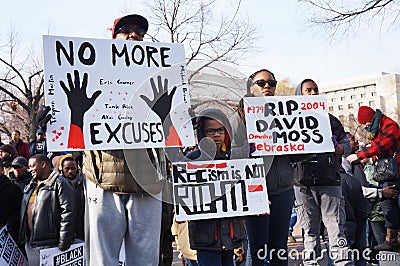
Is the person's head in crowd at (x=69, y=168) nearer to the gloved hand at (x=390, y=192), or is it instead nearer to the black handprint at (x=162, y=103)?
the black handprint at (x=162, y=103)

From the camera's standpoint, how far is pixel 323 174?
15.1 feet

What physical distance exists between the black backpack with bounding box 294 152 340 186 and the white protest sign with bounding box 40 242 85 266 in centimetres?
226

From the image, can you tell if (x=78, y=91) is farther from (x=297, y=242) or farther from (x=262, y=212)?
(x=297, y=242)

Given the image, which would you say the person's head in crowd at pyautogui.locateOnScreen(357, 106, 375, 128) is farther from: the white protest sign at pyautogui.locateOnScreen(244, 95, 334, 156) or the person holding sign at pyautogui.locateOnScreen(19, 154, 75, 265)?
the person holding sign at pyautogui.locateOnScreen(19, 154, 75, 265)

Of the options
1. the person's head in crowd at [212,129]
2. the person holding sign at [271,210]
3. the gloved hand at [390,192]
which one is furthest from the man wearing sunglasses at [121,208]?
the gloved hand at [390,192]

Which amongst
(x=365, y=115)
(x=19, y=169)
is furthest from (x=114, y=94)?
(x=365, y=115)

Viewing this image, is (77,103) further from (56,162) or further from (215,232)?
(56,162)

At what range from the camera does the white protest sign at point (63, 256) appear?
14.3 feet

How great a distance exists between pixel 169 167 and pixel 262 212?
2.74ft

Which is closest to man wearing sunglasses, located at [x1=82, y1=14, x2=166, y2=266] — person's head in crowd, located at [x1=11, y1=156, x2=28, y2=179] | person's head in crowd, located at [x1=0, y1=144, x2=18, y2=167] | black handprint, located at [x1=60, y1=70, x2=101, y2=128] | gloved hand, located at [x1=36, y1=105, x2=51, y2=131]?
black handprint, located at [x1=60, y1=70, x2=101, y2=128]

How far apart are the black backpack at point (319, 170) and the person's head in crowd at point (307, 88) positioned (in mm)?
629

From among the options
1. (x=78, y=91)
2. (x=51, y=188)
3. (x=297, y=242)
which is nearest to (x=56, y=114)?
(x=78, y=91)

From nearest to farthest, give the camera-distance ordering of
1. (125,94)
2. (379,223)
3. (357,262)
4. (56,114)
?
(56,114) < (125,94) < (357,262) < (379,223)

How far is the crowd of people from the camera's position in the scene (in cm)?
325
